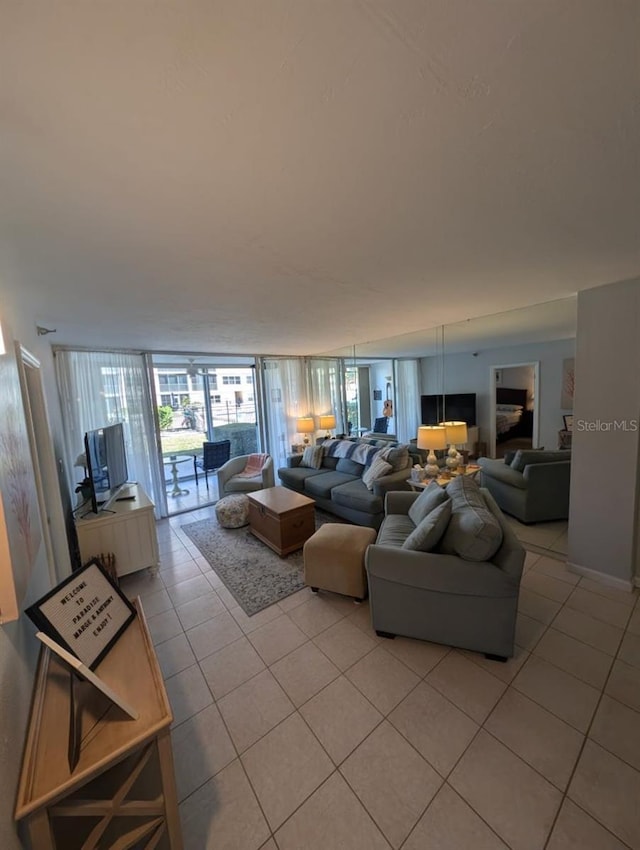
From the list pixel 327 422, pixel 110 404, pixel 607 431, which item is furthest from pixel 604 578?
pixel 110 404

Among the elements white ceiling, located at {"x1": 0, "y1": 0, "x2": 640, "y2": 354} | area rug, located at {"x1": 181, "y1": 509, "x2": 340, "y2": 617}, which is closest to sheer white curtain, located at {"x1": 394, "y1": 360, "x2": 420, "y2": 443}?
area rug, located at {"x1": 181, "y1": 509, "x2": 340, "y2": 617}

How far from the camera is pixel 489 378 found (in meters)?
3.85

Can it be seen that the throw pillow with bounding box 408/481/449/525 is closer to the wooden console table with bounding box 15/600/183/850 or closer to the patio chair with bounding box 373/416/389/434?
the wooden console table with bounding box 15/600/183/850

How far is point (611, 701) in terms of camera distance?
5.32ft

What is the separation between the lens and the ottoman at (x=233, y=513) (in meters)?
3.86

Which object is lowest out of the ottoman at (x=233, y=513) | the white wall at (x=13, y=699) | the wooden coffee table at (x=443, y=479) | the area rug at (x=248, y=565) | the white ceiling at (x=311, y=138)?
the area rug at (x=248, y=565)

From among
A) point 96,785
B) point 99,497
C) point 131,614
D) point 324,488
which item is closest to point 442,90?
point 131,614

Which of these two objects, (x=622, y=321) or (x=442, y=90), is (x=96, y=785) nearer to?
(x=442, y=90)

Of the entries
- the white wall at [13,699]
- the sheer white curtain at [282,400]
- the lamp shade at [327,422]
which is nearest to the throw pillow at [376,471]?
the lamp shade at [327,422]

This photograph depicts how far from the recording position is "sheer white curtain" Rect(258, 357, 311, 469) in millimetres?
5512

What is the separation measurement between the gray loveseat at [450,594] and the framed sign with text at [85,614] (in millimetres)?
1391

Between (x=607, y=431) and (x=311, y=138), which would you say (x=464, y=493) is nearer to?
(x=607, y=431)

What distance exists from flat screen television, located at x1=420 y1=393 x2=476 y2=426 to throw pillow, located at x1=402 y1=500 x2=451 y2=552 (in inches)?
90.1

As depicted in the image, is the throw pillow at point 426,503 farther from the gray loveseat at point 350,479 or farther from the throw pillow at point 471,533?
the gray loveseat at point 350,479
